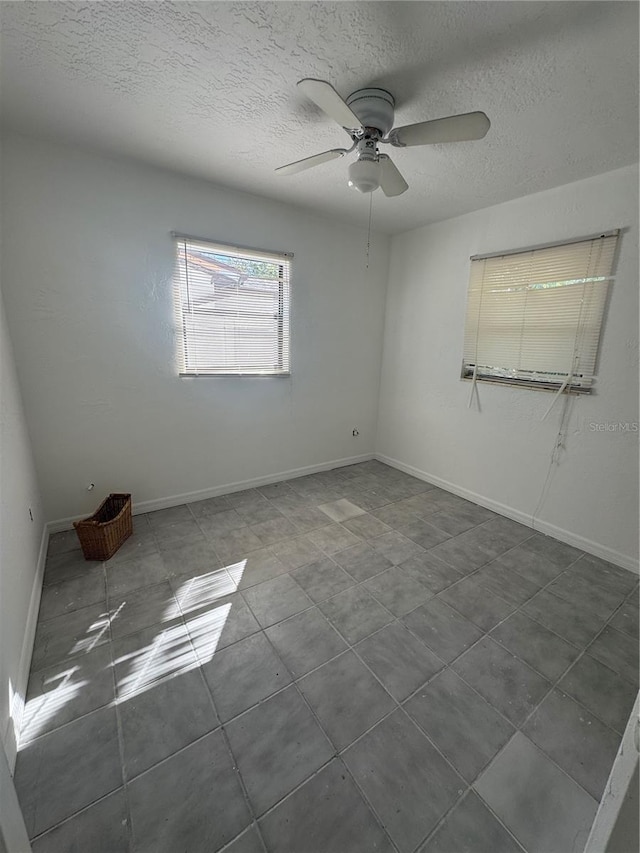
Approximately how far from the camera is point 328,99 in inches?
50.6

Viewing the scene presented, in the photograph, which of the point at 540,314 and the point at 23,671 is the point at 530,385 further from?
the point at 23,671

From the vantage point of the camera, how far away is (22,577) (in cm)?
163

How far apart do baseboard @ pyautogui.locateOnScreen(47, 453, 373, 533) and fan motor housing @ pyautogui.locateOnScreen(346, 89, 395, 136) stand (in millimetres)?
2798

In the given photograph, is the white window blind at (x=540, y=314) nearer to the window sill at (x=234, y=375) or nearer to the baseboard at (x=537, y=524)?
the baseboard at (x=537, y=524)

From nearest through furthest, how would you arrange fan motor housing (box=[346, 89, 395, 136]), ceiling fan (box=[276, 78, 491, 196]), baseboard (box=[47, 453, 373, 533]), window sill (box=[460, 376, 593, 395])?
ceiling fan (box=[276, 78, 491, 196]), fan motor housing (box=[346, 89, 395, 136]), window sill (box=[460, 376, 593, 395]), baseboard (box=[47, 453, 373, 533])

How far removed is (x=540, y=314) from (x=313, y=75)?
2153 mm

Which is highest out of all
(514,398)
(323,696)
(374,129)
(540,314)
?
(374,129)

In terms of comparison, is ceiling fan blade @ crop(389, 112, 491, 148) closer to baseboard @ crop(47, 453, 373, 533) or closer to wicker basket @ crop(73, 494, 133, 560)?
wicker basket @ crop(73, 494, 133, 560)

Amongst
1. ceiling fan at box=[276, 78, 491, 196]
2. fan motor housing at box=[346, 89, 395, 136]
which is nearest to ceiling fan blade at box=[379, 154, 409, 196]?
ceiling fan at box=[276, 78, 491, 196]

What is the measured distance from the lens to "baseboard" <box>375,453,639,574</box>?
2.33 metres

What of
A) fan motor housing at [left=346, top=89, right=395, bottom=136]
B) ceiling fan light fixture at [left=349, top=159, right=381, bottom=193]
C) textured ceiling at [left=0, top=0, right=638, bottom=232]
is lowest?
ceiling fan light fixture at [left=349, top=159, right=381, bottom=193]

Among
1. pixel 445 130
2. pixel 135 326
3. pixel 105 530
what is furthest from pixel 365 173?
pixel 105 530

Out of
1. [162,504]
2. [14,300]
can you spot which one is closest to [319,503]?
[162,504]

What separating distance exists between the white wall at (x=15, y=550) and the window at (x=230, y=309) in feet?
3.71
